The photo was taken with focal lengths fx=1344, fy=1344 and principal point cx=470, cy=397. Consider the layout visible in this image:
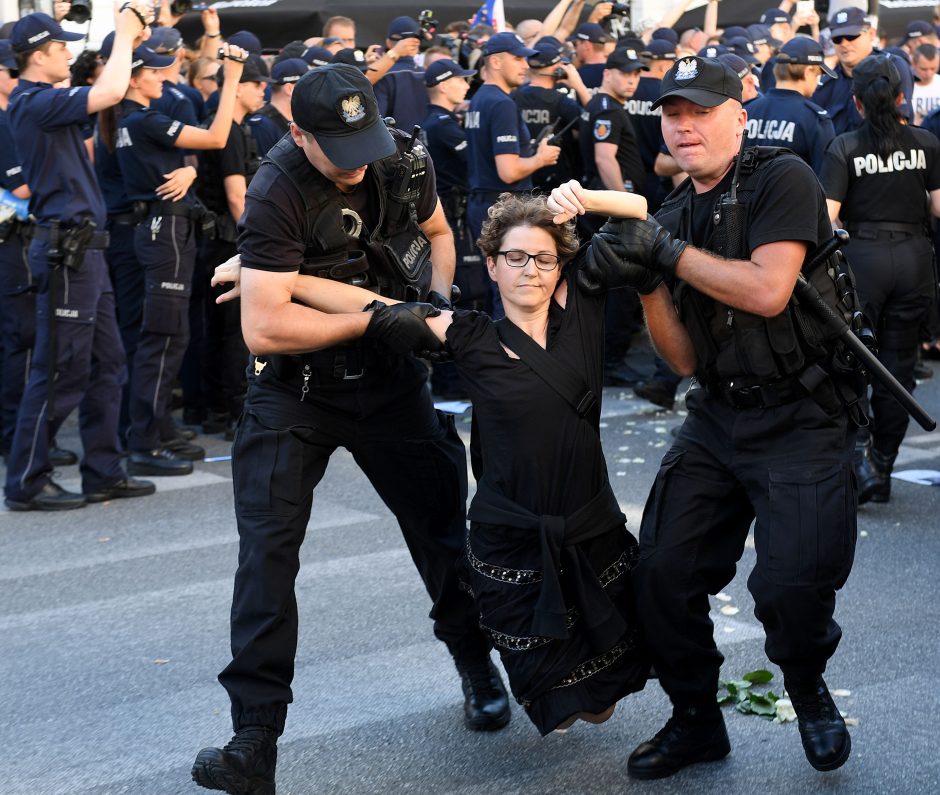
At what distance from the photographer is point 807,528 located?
11.8 feet

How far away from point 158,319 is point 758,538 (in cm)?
471

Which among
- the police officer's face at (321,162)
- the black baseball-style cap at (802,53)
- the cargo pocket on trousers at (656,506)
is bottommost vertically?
the cargo pocket on trousers at (656,506)

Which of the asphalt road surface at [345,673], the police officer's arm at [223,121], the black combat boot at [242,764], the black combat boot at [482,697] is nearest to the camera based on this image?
the black combat boot at [242,764]

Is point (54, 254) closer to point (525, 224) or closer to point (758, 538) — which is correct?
point (525, 224)

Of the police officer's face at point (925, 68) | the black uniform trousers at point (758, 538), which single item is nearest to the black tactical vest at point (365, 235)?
the black uniform trousers at point (758, 538)

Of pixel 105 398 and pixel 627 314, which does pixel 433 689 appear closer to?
pixel 105 398

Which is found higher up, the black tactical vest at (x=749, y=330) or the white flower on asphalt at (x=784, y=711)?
the black tactical vest at (x=749, y=330)

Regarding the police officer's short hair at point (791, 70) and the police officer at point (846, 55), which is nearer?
the police officer's short hair at point (791, 70)

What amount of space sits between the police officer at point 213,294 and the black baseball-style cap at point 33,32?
142 cm

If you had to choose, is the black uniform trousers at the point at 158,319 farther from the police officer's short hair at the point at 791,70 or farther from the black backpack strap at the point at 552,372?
the black backpack strap at the point at 552,372

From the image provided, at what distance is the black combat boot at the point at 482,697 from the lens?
13.5ft

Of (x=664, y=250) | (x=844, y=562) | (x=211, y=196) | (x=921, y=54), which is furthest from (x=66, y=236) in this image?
(x=921, y=54)

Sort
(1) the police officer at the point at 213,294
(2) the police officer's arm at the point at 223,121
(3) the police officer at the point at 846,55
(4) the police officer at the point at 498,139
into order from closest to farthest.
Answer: (2) the police officer's arm at the point at 223,121 < (1) the police officer at the point at 213,294 < (4) the police officer at the point at 498,139 < (3) the police officer at the point at 846,55

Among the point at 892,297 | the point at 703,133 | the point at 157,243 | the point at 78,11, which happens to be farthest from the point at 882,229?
the point at 78,11
